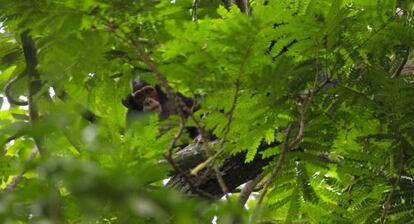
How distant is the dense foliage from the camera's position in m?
2.38

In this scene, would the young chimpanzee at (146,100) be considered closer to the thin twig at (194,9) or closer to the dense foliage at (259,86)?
the thin twig at (194,9)

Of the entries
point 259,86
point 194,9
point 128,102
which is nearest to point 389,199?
point 259,86

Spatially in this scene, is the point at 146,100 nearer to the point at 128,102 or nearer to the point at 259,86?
the point at 128,102

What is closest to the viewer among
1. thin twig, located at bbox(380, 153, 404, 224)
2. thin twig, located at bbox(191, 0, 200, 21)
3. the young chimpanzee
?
thin twig, located at bbox(380, 153, 404, 224)

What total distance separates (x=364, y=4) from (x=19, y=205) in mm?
1775

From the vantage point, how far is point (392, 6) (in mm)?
2848

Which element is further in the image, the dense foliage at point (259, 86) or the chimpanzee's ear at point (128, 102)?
the chimpanzee's ear at point (128, 102)

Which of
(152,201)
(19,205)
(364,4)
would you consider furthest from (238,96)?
(152,201)

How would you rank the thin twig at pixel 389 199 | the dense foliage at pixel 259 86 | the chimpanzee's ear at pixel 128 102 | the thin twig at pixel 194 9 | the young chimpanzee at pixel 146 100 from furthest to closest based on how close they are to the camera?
the young chimpanzee at pixel 146 100 < the chimpanzee's ear at pixel 128 102 < the thin twig at pixel 194 9 < the thin twig at pixel 389 199 < the dense foliage at pixel 259 86

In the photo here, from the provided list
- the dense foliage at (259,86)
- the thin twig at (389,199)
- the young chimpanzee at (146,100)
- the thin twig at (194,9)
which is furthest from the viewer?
the young chimpanzee at (146,100)

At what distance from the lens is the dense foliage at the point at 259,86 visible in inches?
93.5

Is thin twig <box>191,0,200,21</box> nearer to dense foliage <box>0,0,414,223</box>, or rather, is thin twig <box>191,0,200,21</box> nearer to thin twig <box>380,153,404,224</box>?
dense foliage <box>0,0,414,223</box>

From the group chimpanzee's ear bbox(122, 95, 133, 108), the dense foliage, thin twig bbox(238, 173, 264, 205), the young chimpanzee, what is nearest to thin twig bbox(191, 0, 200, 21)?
the dense foliage

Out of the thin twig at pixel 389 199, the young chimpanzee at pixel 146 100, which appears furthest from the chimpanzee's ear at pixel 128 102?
the thin twig at pixel 389 199
